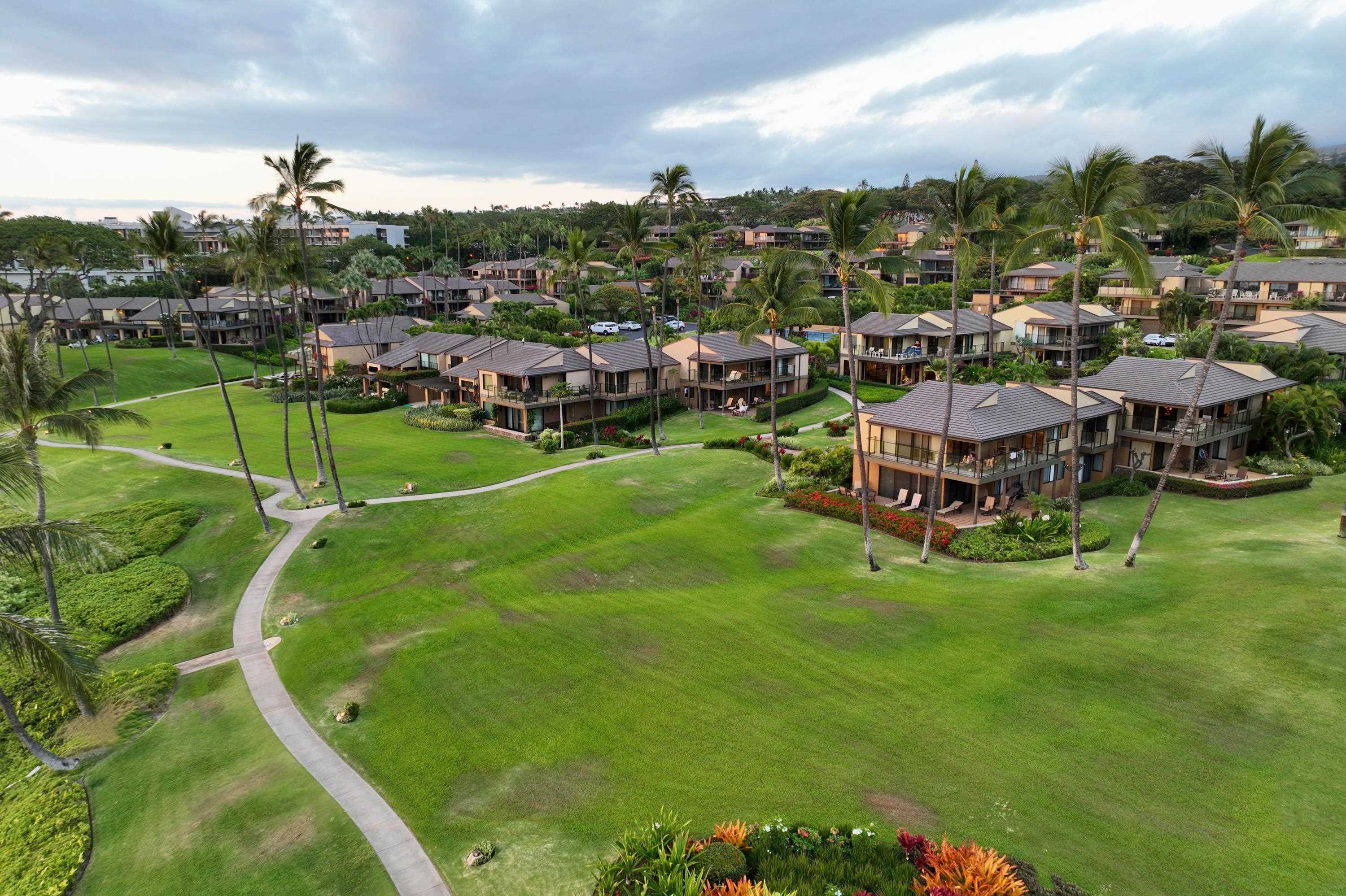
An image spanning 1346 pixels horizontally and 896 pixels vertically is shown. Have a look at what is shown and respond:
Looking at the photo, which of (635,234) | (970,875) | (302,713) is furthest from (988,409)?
(302,713)

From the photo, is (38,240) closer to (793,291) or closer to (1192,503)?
(793,291)

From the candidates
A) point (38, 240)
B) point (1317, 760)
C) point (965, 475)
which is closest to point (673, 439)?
point (965, 475)

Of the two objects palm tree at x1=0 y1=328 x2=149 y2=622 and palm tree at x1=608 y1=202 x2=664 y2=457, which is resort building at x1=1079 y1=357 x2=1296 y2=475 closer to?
palm tree at x1=608 y1=202 x2=664 y2=457

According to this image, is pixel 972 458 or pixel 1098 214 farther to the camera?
pixel 972 458

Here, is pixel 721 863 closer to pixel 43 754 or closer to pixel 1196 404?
pixel 43 754

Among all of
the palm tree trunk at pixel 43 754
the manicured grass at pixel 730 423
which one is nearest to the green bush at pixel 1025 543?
the manicured grass at pixel 730 423

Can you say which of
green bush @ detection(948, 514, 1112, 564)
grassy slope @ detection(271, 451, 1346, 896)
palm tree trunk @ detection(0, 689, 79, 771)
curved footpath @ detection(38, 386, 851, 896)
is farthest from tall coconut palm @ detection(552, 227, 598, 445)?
palm tree trunk @ detection(0, 689, 79, 771)
